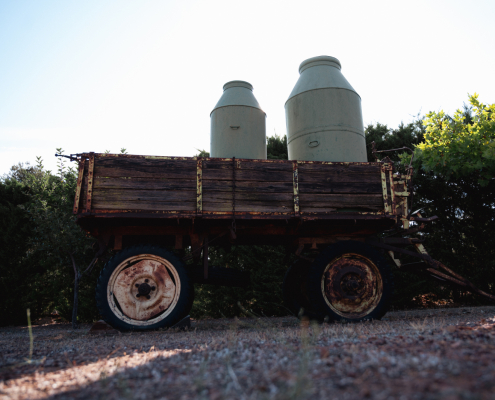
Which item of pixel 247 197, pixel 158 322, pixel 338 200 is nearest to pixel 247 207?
pixel 247 197

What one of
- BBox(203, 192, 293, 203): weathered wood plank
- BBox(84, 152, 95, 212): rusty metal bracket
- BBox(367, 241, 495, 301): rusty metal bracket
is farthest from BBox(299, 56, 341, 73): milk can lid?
BBox(84, 152, 95, 212): rusty metal bracket

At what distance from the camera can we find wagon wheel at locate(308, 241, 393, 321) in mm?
5105

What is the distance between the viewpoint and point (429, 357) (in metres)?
1.91

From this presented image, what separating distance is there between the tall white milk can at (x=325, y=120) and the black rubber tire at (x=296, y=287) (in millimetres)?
2250

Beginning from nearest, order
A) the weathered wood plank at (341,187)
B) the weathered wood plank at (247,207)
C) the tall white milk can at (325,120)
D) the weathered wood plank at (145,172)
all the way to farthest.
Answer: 1. the weathered wood plank at (145,172)
2. the weathered wood plank at (247,207)
3. the weathered wood plank at (341,187)
4. the tall white milk can at (325,120)

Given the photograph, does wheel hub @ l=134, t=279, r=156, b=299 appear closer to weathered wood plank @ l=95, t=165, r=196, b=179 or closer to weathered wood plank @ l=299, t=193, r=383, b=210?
weathered wood plank @ l=95, t=165, r=196, b=179

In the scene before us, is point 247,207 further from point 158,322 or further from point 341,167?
point 158,322

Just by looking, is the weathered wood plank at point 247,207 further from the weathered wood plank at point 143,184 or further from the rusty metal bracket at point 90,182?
the rusty metal bracket at point 90,182

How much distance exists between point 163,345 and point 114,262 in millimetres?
1933

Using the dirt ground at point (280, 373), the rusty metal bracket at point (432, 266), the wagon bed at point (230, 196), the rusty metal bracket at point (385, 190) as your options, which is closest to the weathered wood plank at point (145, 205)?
the wagon bed at point (230, 196)

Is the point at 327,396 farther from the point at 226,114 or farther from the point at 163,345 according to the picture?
the point at 226,114

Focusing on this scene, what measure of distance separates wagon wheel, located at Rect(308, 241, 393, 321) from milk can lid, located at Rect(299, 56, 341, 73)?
401 centimetres

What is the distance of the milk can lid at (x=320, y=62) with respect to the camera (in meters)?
7.03

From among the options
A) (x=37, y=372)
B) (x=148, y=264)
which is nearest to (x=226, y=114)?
(x=148, y=264)
